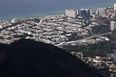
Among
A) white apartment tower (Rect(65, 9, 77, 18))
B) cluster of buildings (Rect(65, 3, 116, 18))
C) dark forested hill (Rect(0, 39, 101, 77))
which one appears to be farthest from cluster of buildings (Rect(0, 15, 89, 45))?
dark forested hill (Rect(0, 39, 101, 77))

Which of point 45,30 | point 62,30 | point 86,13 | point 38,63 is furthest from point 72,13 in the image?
point 38,63

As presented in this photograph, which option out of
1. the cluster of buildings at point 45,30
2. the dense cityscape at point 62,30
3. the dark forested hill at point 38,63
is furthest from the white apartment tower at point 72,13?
the dark forested hill at point 38,63

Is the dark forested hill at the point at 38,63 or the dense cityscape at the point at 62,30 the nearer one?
the dark forested hill at the point at 38,63

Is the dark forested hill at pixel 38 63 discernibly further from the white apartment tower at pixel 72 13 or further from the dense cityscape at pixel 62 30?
the white apartment tower at pixel 72 13

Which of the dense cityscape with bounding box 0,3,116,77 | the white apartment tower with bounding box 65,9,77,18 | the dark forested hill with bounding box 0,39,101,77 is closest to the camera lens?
the dark forested hill with bounding box 0,39,101,77

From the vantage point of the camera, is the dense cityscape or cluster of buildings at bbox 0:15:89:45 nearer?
the dense cityscape

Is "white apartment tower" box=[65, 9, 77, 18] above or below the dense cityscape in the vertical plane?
above

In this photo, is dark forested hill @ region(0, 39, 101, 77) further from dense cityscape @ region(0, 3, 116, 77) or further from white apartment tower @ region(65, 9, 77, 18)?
white apartment tower @ region(65, 9, 77, 18)

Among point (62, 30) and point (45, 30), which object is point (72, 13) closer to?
point (62, 30)

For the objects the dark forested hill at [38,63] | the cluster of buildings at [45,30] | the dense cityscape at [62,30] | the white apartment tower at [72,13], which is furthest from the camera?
the white apartment tower at [72,13]
